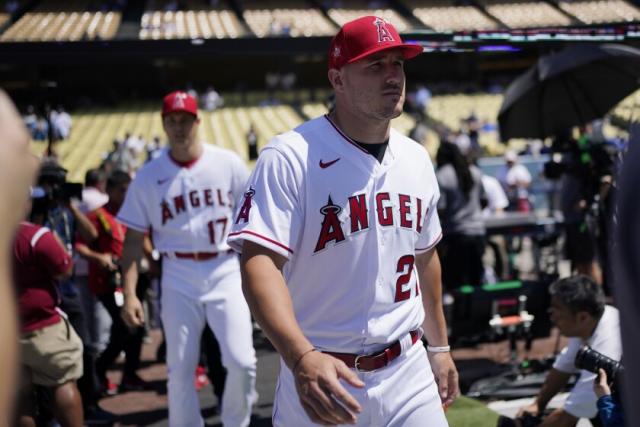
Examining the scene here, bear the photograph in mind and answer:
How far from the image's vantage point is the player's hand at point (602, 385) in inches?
144

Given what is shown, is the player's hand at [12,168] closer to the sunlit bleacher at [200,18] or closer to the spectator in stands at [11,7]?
the spectator in stands at [11,7]

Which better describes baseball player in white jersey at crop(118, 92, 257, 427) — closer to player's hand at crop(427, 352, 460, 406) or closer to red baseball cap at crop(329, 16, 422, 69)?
player's hand at crop(427, 352, 460, 406)

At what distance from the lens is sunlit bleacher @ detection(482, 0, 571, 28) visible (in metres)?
37.1

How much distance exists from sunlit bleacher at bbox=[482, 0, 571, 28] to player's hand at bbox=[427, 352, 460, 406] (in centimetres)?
3472

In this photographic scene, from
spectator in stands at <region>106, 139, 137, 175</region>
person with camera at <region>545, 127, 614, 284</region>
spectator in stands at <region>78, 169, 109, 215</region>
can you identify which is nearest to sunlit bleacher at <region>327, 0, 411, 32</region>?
spectator in stands at <region>106, 139, 137, 175</region>

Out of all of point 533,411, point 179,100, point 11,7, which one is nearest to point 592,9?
point 11,7

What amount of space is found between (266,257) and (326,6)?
126 ft

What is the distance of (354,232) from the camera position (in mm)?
2887

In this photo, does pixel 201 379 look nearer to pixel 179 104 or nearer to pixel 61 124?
pixel 179 104

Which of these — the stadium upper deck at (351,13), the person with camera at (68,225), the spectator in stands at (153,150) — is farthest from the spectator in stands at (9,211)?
the stadium upper deck at (351,13)

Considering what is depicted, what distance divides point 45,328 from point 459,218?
4.02m

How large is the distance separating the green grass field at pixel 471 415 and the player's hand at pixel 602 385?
1.68 metres

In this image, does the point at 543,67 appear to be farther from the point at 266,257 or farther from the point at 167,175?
the point at 266,257

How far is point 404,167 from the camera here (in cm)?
308
